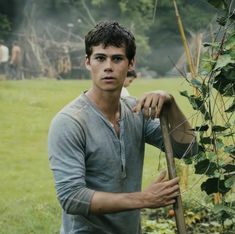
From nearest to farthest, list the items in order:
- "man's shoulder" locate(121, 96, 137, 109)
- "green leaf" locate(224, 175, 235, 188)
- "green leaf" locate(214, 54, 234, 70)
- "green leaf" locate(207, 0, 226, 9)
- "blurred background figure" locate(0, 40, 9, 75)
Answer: "green leaf" locate(214, 54, 234, 70), "green leaf" locate(207, 0, 226, 9), "green leaf" locate(224, 175, 235, 188), "man's shoulder" locate(121, 96, 137, 109), "blurred background figure" locate(0, 40, 9, 75)

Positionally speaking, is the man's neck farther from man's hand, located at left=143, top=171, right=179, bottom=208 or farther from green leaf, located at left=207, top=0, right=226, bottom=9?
green leaf, located at left=207, top=0, right=226, bottom=9

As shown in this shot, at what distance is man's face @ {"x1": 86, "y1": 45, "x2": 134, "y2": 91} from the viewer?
8.50 feet

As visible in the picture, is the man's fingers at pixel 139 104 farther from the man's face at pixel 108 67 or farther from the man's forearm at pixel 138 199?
the man's forearm at pixel 138 199

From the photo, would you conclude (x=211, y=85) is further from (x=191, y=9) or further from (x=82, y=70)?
(x=191, y=9)

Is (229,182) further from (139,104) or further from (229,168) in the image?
(139,104)

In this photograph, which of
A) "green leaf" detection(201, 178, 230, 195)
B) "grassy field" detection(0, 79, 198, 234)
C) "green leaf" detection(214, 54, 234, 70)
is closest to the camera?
"green leaf" detection(214, 54, 234, 70)

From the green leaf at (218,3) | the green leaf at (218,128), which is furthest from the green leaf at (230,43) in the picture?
the green leaf at (218,128)

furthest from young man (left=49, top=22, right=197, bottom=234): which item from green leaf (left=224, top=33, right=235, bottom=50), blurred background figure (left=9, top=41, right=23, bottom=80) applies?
blurred background figure (left=9, top=41, right=23, bottom=80)

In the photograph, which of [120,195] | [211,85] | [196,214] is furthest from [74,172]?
[196,214]

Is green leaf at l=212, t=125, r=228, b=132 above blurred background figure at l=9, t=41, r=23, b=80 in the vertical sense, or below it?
above

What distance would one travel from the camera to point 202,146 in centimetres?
266

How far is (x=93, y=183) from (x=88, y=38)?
603 millimetres

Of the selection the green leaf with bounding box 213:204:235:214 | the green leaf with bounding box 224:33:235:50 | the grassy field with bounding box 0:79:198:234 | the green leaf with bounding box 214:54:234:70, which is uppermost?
the green leaf with bounding box 224:33:235:50

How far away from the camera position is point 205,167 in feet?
8.26
